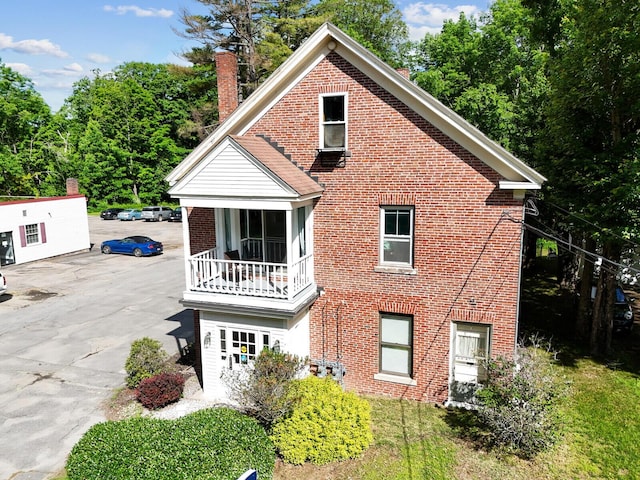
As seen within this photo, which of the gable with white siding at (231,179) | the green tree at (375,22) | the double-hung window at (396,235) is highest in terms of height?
the green tree at (375,22)

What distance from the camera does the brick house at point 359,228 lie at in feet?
38.9

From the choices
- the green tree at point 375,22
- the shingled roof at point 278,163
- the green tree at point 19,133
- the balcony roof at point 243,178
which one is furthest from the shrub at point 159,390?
the green tree at point 19,133

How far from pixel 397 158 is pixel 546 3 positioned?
1376cm

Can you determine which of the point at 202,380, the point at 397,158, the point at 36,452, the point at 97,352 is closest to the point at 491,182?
the point at 397,158

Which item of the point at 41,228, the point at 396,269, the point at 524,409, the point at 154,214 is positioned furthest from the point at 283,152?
the point at 154,214

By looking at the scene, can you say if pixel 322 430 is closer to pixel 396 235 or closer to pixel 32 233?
pixel 396 235

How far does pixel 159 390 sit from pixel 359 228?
7370 millimetres

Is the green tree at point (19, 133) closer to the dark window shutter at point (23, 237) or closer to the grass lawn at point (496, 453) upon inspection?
the dark window shutter at point (23, 237)

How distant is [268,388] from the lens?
35.1 ft

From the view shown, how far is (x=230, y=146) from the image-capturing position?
39.3 ft

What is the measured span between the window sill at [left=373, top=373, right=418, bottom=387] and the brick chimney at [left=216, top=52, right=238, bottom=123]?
933 centimetres

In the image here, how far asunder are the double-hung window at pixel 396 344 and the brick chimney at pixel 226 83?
8.23 metres

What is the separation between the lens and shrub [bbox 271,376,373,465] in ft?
34.5

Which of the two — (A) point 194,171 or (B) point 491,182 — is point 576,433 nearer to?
(B) point 491,182
